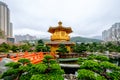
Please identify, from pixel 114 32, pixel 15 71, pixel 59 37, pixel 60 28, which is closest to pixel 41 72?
pixel 15 71

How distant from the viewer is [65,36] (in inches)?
827

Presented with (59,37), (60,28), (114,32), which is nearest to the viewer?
(59,37)

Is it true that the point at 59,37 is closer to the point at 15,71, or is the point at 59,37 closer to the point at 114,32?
the point at 15,71

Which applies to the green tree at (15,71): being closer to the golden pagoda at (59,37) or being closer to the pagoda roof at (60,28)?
the golden pagoda at (59,37)

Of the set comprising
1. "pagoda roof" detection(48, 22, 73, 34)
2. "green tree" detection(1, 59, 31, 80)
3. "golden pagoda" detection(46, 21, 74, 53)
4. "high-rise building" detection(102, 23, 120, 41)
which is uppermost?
"high-rise building" detection(102, 23, 120, 41)

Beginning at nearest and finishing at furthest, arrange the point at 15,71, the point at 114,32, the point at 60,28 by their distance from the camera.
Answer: the point at 15,71
the point at 60,28
the point at 114,32

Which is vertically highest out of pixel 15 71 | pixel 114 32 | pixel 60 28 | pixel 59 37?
pixel 114 32

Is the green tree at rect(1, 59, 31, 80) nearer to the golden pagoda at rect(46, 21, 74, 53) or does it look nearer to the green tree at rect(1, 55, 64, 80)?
the green tree at rect(1, 55, 64, 80)

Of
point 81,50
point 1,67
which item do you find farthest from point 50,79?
point 81,50

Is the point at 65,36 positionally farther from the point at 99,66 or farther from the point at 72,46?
the point at 99,66

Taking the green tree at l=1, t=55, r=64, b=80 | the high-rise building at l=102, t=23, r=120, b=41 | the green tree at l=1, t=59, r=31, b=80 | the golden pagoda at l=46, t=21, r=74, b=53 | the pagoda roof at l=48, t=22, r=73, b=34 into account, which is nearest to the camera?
the green tree at l=1, t=55, r=64, b=80

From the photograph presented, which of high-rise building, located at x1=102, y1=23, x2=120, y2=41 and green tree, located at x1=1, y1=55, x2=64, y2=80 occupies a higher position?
high-rise building, located at x1=102, y1=23, x2=120, y2=41

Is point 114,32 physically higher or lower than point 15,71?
higher

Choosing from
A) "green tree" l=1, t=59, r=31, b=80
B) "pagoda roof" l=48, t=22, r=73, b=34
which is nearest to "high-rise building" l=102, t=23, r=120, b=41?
"pagoda roof" l=48, t=22, r=73, b=34
